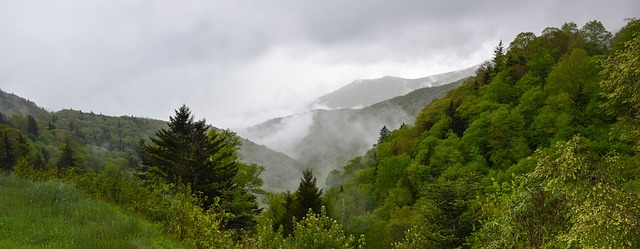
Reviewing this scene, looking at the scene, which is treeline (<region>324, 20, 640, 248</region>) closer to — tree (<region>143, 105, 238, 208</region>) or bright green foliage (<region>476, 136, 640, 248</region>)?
bright green foliage (<region>476, 136, 640, 248</region>)

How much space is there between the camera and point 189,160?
2392cm

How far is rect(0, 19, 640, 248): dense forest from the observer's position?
963cm

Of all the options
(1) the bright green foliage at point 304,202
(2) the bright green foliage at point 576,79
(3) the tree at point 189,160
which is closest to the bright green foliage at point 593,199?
(3) the tree at point 189,160

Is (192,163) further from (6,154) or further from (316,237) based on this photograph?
(6,154)

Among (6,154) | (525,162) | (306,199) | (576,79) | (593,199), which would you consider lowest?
(306,199)

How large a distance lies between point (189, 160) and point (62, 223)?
15.3m

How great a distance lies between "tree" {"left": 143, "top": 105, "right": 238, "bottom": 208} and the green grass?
11.9 meters

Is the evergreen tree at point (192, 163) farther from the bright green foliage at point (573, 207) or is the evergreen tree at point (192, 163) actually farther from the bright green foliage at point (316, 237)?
the bright green foliage at point (573, 207)

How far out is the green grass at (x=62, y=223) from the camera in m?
→ 7.60

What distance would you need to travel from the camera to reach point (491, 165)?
50.0 m

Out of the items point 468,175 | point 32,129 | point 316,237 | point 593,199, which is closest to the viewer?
point 593,199

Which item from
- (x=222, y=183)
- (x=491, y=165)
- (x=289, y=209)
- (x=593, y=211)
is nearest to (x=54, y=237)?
(x=593, y=211)

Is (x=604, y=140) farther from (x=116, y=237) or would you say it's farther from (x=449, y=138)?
(x=116, y=237)

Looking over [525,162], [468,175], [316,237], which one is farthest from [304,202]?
[525,162]
